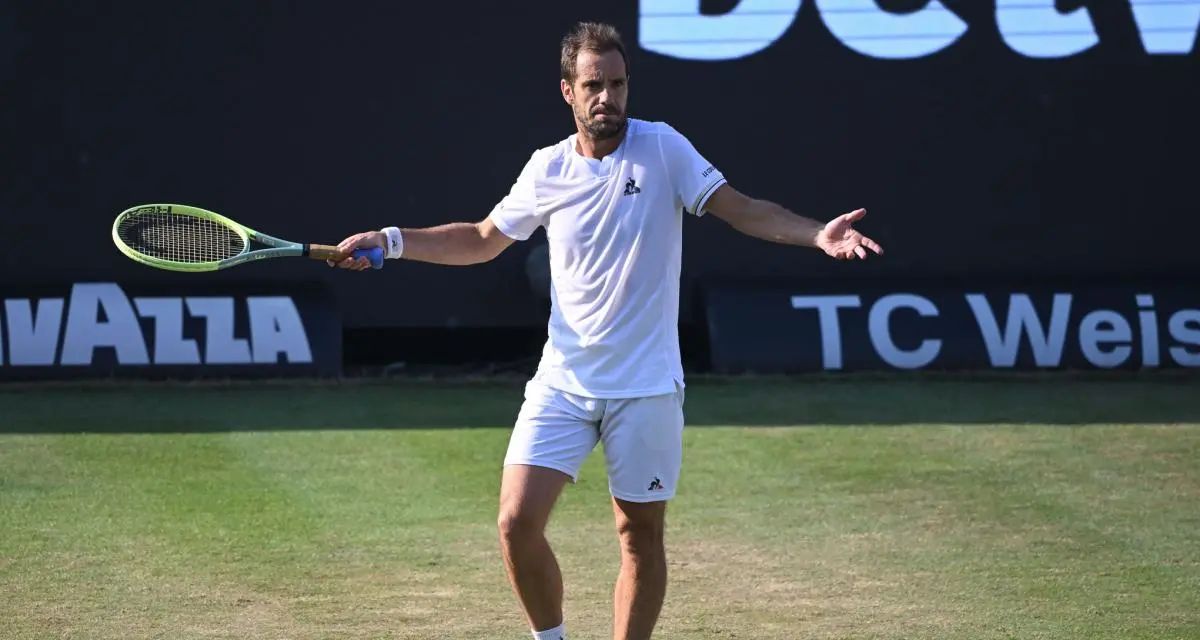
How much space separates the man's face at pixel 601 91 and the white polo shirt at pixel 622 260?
0.35 feet

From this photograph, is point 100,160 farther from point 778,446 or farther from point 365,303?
point 778,446

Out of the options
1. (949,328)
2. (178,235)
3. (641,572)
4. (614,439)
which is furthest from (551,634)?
(949,328)

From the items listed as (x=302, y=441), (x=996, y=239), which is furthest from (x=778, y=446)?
(x=996, y=239)

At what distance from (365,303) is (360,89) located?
1383 millimetres

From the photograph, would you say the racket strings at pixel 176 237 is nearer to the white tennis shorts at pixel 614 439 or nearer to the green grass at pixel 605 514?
the green grass at pixel 605 514

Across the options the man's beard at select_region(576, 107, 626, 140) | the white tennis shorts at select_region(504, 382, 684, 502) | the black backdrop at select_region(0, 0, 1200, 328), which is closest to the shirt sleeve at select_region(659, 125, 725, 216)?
the man's beard at select_region(576, 107, 626, 140)

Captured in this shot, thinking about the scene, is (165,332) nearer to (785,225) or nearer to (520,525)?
(520,525)

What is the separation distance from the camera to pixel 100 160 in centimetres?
1110

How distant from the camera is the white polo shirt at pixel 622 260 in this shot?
514 cm

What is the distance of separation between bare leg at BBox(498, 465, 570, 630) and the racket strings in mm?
1435

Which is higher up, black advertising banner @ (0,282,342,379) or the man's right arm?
the man's right arm

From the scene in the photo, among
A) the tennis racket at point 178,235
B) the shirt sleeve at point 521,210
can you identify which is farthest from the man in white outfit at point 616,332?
the tennis racket at point 178,235

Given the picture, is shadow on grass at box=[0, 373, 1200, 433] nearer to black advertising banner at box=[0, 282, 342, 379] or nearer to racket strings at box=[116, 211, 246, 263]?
black advertising banner at box=[0, 282, 342, 379]

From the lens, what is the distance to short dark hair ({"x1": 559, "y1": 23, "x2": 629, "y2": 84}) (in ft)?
16.9
